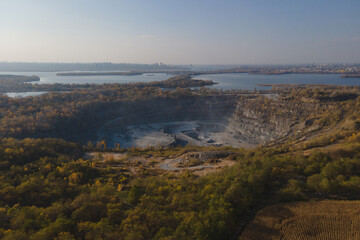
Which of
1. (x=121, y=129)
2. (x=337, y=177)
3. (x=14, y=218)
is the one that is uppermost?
(x=337, y=177)

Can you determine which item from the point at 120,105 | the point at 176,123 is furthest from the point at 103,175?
the point at 120,105

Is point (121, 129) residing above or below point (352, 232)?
below

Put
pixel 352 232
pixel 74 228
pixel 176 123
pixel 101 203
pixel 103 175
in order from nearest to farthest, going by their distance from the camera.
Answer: pixel 352 232 < pixel 74 228 < pixel 101 203 < pixel 103 175 < pixel 176 123

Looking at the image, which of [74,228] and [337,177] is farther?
[337,177]

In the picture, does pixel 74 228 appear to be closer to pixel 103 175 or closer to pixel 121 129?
pixel 103 175

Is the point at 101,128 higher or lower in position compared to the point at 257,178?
lower

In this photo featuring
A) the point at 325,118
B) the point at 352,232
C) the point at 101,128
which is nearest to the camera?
the point at 352,232

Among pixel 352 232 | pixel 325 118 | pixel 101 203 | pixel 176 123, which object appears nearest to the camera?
pixel 352 232

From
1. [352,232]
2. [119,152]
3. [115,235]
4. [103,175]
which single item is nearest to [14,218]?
[115,235]

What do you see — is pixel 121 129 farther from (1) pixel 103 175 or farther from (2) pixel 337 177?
(2) pixel 337 177
